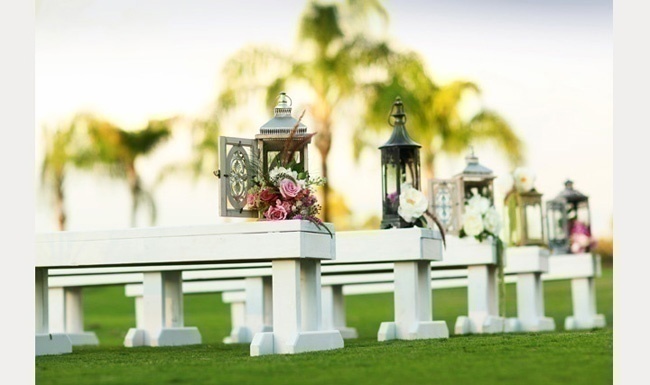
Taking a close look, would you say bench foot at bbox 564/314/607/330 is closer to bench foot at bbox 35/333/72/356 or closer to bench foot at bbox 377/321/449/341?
bench foot at bbox 377/321/449/341

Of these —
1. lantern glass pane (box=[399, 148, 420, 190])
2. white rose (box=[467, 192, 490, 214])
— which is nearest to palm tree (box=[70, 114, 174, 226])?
white rose (box=[467, 192, 490, 214])

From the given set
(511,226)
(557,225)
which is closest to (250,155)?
(511,226)

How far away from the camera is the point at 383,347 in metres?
9.88

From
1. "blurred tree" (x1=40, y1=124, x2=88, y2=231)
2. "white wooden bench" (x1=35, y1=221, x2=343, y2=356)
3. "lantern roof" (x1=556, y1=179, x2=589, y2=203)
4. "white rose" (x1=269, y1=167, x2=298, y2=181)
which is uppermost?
"blurred tree" (x1=40, y1=124, x2=88, y2=231)

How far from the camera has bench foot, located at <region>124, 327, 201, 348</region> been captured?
39.3 ft

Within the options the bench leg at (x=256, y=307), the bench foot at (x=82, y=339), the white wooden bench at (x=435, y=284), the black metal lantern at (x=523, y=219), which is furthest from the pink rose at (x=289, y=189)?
the black metal lantern at (x=523, y=219)

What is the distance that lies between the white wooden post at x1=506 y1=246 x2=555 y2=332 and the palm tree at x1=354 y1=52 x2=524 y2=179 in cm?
1717

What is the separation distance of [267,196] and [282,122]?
0.74 metres

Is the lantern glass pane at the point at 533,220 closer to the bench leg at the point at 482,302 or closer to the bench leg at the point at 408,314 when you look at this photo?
the bench leg at the point at 482,302

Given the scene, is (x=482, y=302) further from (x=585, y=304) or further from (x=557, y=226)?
(x=585, y=304)

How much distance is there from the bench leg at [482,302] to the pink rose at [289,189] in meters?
4.17

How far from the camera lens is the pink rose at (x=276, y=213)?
9500 mm

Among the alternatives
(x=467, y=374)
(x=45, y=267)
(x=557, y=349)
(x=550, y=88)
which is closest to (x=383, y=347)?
(x=557, y=349)

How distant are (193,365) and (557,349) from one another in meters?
2.42
